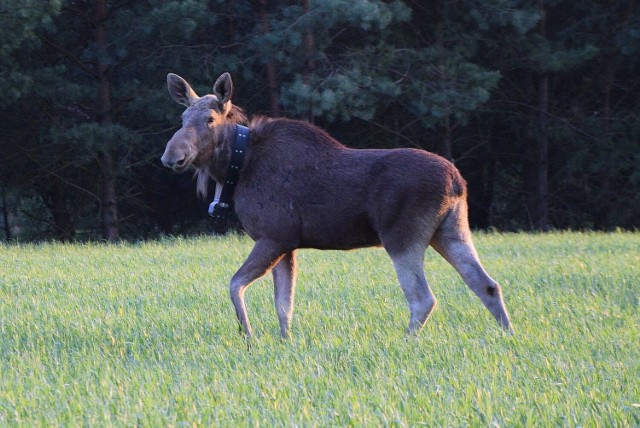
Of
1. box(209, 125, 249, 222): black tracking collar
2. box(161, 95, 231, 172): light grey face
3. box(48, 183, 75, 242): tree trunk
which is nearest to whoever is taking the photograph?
box(161, 95, 231, 172): light grey face

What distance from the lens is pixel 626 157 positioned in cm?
2400

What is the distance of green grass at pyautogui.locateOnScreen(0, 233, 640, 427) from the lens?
16.4 ft

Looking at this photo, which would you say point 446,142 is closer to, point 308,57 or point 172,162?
point 308,57

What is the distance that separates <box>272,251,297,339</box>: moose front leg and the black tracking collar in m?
0.66

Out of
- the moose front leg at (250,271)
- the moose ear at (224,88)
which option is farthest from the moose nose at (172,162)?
the moose front leg at (250,271)

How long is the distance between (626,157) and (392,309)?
1687 centimetres

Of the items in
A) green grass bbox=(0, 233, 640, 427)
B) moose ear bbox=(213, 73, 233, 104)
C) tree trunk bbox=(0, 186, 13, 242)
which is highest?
moose ear bbox=(213, 73, 233, 104)

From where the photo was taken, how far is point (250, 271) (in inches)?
292

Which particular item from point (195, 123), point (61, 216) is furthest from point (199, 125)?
point (61, 216)

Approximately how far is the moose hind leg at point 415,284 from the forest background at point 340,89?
42.5 feet

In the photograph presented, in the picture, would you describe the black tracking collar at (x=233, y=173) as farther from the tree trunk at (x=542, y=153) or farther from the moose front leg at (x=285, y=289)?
the tree trunk at (x=542, y=153)

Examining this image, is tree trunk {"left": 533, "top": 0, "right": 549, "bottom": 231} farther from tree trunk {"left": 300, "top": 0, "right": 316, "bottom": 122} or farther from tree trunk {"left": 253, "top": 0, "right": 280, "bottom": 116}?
tree trunk {"left": 253, "top": 0, "right": 280, "bottom": 116}

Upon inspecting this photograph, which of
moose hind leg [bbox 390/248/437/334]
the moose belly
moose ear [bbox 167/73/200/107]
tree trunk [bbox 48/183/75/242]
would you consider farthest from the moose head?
tree trunk [bbox 48/183/75/242]

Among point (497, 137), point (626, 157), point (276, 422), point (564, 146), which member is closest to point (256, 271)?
point (276, 422)
